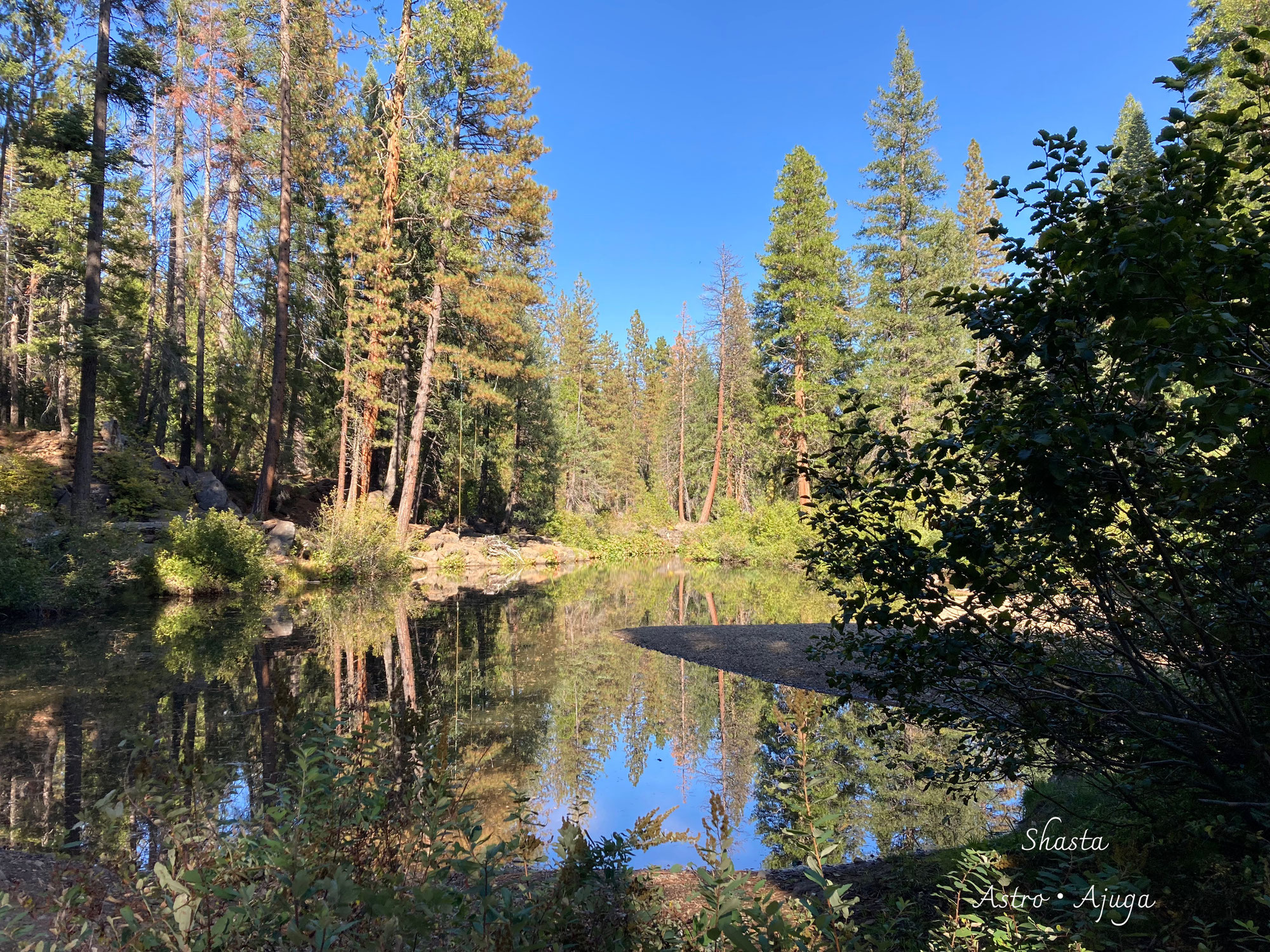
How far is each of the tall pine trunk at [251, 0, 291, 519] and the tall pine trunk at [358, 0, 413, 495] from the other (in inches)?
109

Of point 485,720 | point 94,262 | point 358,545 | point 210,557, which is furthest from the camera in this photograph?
point 358,545

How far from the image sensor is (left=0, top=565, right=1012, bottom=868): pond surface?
5.25 metres

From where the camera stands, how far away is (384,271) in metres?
23.0

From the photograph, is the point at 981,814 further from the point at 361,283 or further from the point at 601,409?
the point at 601,409

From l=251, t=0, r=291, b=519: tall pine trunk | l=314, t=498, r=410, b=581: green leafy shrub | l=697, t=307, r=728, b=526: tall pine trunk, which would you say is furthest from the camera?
l=697, t=307, r=728, b=526: tall pine trunk

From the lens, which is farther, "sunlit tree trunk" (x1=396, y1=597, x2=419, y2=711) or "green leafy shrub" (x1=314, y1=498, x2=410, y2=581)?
"green leafy shrub" (x1=314, y1=498, x2=410, y2=581)

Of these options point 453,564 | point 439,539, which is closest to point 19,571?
point 453,564

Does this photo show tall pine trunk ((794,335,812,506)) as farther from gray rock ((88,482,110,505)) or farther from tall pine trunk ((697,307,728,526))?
gray rock ((88,482,110,505))

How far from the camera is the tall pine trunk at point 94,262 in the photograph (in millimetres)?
14586

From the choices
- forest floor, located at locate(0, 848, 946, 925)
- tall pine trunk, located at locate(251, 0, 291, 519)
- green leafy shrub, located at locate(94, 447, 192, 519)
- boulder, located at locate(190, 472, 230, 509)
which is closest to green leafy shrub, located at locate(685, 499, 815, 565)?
tall pine trunk, located at locate(251, 0, 291, 519)

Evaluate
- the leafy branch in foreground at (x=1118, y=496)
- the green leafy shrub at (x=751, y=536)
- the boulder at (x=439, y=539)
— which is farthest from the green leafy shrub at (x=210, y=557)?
the green leafy shrub at (x=751, y=536)

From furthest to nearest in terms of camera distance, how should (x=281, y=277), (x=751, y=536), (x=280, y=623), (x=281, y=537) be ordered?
(x=751, y=536) → (x=281, y=277) → (x=281, y=537) → (x=280, y=623)

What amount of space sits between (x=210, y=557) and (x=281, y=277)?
978 centimetres

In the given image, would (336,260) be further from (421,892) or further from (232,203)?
(421,892)
